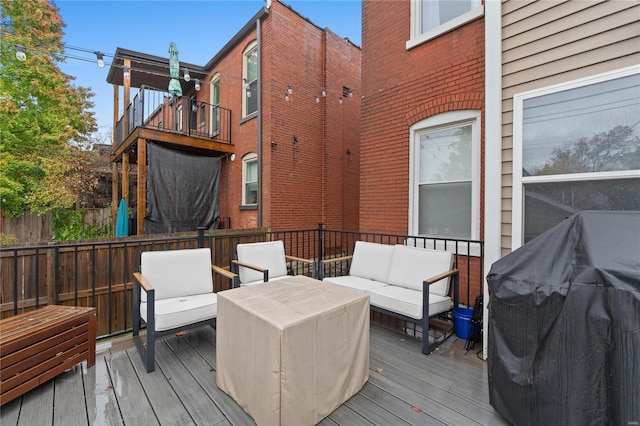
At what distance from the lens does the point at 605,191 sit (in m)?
2.16

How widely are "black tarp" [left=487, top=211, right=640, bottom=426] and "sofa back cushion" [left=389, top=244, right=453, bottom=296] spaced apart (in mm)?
1237

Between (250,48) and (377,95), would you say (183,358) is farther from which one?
(250,48)

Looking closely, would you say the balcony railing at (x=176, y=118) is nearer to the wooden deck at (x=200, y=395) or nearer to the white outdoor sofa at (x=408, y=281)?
the white outdoor sofa at (x=408, y=281)

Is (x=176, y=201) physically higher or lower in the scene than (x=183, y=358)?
higher

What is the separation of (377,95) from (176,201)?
5.44 m

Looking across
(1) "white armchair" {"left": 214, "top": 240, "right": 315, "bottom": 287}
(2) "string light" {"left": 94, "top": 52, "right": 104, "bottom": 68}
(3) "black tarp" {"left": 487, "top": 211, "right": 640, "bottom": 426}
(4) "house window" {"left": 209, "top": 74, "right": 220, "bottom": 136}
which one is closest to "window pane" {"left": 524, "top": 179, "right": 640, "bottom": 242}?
(3) "black tarp" {"left": 487, "top": 211, "right": 640, "bottom": 426}

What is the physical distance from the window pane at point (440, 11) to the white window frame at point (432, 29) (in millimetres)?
80

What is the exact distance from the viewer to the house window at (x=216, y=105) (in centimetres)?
873

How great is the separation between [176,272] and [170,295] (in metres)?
0.24

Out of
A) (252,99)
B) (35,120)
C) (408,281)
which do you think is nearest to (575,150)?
(408,281)

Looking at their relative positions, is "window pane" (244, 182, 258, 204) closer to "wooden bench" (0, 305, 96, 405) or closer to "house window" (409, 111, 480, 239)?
"house window" (409, 111, 480, 239)

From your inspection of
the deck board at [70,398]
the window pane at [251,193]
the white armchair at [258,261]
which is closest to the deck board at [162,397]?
the deck board at [70,398]

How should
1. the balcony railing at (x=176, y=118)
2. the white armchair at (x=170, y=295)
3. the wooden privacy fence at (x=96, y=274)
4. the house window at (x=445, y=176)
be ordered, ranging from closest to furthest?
the white armchair at (x=170, y=295)
the wooden privacy fence at (x=96, y=274)
the house window at (x=445, y=176)
the balcony railing at (x=176, y=118)

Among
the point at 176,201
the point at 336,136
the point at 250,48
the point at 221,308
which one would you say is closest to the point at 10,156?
the point at 176,201
